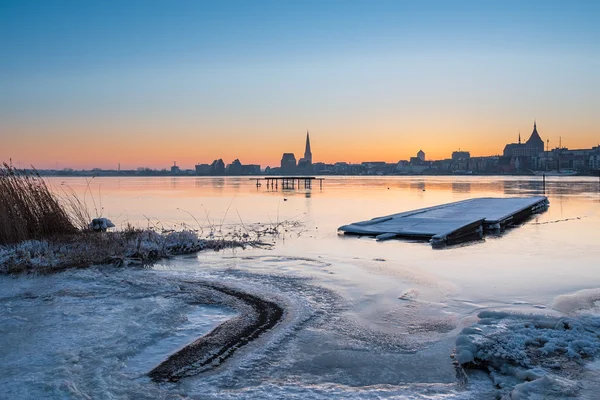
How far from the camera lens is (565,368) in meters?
4.80

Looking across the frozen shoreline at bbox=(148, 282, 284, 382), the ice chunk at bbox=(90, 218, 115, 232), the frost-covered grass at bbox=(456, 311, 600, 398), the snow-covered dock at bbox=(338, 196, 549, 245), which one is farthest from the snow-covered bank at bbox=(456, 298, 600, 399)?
the ice chunk at bbox=(90, 218, 115, 232)

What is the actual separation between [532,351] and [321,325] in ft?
8.08

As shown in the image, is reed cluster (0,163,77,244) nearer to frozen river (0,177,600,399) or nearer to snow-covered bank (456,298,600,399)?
frozen river (0,177,600,399)

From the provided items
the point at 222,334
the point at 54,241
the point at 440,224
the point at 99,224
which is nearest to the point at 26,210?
the point at 54,241

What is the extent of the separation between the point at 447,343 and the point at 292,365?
1866 millimetres

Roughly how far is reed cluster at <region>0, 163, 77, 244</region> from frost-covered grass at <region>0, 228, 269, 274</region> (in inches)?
18.6

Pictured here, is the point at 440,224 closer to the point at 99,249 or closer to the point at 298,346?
the point at 99,249

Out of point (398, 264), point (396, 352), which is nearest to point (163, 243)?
point (398, 264)

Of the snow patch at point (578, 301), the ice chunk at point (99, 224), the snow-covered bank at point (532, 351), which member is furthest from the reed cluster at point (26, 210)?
the snow patch at point (578, 301)

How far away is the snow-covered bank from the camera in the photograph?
4391mm

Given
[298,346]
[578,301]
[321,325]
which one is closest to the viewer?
[298,346]

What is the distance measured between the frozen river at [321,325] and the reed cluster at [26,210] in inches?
133

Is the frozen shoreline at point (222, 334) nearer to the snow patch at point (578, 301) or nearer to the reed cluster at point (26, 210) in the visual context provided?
the snow patch at point (578, 301)

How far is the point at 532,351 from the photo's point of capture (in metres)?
5.21
